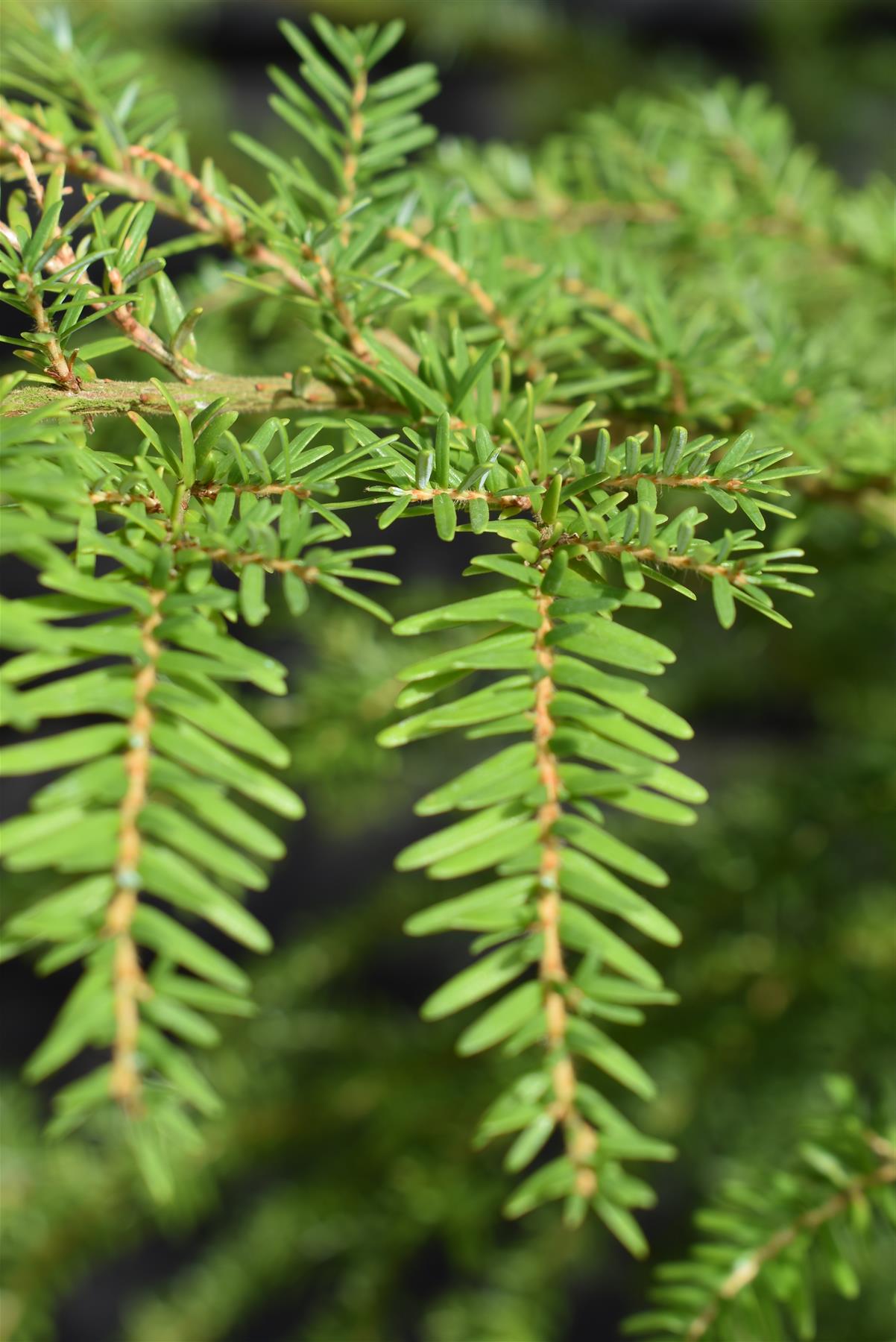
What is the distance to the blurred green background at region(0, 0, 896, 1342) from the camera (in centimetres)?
48

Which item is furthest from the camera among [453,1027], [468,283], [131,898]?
[453,1027]

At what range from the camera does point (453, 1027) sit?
53cm

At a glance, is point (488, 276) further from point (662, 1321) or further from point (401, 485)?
point (662, 1321)

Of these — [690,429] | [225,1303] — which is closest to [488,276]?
[690,429]

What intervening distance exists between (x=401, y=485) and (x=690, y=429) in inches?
4.8

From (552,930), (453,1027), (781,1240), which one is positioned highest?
(552,930)

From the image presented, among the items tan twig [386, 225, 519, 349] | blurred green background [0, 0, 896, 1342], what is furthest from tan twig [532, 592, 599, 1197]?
blurred green background [0, 0, 896, 1342]

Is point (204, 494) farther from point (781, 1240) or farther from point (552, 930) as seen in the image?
point (781, 1240)

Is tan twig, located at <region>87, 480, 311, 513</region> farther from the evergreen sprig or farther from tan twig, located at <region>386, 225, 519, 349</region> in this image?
the evergreen sprig

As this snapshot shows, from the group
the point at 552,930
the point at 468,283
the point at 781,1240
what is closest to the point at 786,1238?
the point at 781,1240

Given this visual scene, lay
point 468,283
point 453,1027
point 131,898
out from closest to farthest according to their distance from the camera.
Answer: point 131,898 < point 468,283 < point 453,1027

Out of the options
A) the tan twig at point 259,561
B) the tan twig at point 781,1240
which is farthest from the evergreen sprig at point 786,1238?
the tan twig at point 259,561

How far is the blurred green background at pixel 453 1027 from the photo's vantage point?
479mm

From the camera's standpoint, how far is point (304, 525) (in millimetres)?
168
